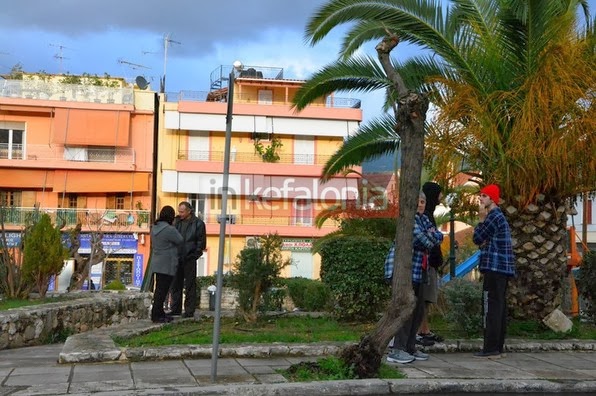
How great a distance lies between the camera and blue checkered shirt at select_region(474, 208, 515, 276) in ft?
25.7

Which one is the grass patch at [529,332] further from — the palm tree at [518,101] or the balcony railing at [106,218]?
the balcony railing at [106,218]

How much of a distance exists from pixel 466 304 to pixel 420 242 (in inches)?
64.4

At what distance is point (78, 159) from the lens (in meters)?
43.8

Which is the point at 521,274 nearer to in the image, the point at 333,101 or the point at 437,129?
the point at 437,129

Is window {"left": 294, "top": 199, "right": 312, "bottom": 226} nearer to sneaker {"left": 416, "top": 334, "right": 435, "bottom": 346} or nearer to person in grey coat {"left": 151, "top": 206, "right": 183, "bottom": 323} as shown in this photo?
person in grey coat {"left": 151, "top": 206, "right": 183, "bottom": 323}

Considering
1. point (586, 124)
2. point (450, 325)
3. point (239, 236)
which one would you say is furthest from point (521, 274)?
point (239, 236)

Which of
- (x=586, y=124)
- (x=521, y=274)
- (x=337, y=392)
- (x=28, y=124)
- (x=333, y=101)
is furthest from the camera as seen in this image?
(x=333, y=101)

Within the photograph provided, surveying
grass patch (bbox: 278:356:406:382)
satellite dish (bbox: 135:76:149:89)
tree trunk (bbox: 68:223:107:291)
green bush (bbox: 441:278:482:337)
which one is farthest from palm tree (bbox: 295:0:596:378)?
satellite dish (bbox: 135:76:149:89)

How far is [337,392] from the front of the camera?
6.05 meters

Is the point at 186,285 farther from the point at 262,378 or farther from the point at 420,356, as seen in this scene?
the point at 262,378

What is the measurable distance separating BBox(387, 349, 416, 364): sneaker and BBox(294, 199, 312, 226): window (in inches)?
1557

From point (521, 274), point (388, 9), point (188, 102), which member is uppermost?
point (188, 102)

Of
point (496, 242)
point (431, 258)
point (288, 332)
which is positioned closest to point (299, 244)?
point (288, 332)

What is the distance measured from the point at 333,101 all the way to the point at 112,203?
52.1 ft
